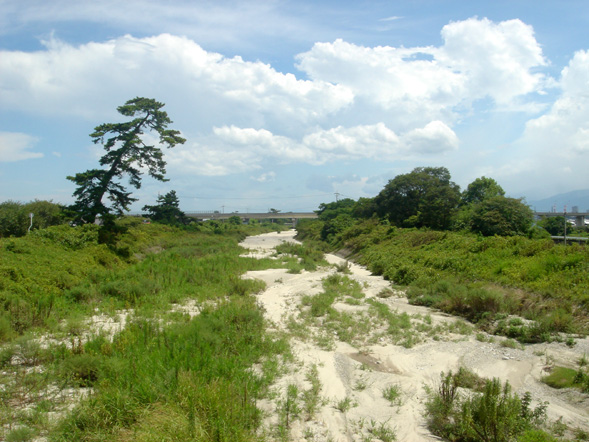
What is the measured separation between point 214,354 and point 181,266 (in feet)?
45.4

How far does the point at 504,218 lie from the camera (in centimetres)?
2736

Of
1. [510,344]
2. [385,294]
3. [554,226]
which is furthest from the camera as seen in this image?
[554,226]

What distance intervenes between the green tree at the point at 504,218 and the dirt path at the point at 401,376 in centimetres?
1764

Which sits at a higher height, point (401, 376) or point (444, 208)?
point (444, 208)

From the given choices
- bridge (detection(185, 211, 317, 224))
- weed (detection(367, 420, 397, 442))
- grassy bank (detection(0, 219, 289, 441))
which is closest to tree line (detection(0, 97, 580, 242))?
grassy bank (detection(0, 219, 289, 441))

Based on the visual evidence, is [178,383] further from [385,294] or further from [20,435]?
[385,294]

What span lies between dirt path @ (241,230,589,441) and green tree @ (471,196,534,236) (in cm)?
1764

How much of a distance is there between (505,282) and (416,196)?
30.7 metres

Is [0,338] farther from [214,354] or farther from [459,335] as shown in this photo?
[459,335]

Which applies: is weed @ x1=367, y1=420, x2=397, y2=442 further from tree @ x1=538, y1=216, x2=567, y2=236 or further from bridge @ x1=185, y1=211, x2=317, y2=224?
bridge @ x1=185, y1=211, x2=317, y2=224

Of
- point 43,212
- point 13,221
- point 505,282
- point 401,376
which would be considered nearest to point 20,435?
point 401,376

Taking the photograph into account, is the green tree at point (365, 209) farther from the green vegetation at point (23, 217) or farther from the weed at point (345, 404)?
the weed at point (345, 404)

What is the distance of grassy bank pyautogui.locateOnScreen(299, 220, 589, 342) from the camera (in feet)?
34.0

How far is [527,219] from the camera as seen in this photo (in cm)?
2755
